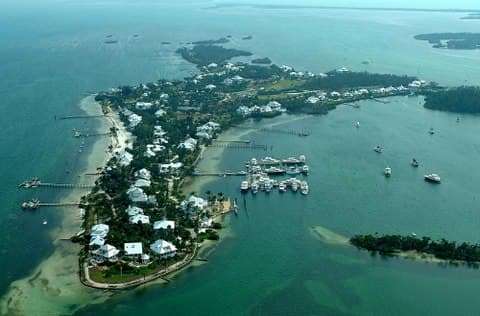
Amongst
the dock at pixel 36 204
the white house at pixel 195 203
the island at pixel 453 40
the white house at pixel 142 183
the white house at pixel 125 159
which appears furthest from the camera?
the island at pixel 453 40

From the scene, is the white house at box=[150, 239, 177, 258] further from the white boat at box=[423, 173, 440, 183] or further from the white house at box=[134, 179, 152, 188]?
the white boat at box=[423, 173, 440, 183]

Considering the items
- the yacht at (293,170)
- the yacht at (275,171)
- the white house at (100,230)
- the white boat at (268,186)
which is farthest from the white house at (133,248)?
the yacht at (293,170)

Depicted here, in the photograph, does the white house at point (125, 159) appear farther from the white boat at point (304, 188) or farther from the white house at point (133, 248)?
the white boat at point (304, 188)

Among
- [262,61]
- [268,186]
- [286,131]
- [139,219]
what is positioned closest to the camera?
[139,219]

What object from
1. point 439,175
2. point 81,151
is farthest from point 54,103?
point 439,175

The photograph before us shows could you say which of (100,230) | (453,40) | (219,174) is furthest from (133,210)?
(453,40)

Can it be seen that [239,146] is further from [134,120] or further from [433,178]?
[433,178]
